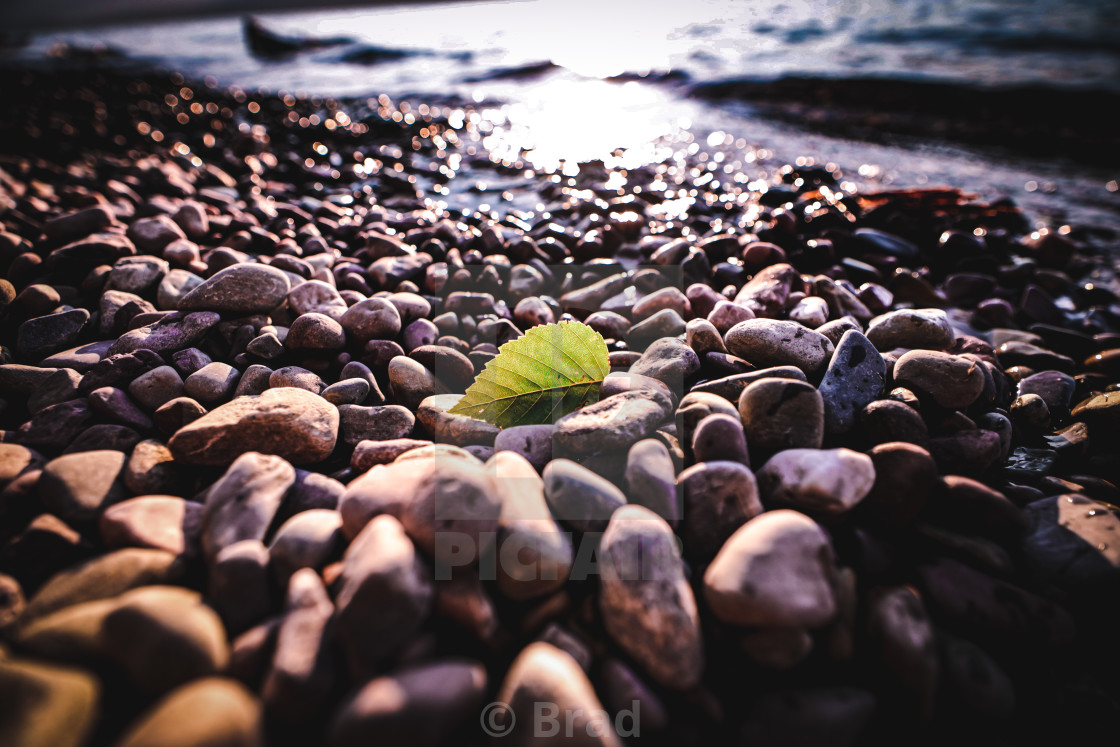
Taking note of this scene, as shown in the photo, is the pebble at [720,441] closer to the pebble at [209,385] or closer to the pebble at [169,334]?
the pebble at [209,385]

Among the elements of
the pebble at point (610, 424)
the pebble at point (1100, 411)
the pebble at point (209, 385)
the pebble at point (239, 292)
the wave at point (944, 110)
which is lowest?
the pebble at point (209, 385)

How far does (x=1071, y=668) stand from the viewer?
1.06 meters

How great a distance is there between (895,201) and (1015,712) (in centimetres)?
322

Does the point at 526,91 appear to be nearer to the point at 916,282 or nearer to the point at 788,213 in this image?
the point at 788,213

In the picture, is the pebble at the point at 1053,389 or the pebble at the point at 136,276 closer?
the pebble at the point at 1053,389

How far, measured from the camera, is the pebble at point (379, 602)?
0.84 meters

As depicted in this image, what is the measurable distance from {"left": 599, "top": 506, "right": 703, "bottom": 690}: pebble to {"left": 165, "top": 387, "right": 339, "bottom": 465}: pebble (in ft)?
2.73

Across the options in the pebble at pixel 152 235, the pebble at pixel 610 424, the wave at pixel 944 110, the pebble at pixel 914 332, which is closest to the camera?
the pebble at pixel 610 424

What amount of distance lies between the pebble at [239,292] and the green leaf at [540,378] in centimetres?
88

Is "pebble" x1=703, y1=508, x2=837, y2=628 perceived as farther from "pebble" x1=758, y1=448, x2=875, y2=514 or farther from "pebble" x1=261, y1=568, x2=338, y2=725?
"pebble" x1=261, y1=568, x2=338, y2=725

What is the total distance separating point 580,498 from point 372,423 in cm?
70

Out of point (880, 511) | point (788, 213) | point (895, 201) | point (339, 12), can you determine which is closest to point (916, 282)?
point (788, 213)

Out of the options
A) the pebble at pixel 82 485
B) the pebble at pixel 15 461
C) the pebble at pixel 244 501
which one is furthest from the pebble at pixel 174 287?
the pebble at pixel 244 501

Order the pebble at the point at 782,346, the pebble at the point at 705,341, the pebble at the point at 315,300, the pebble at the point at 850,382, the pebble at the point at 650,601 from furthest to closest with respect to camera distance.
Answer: the pebble at the point at 315,300, the pebble at the point at 705,341, the pebble at the point at 782,346, the pebble at the point at 850,382, the pebble at the point at 650,601
